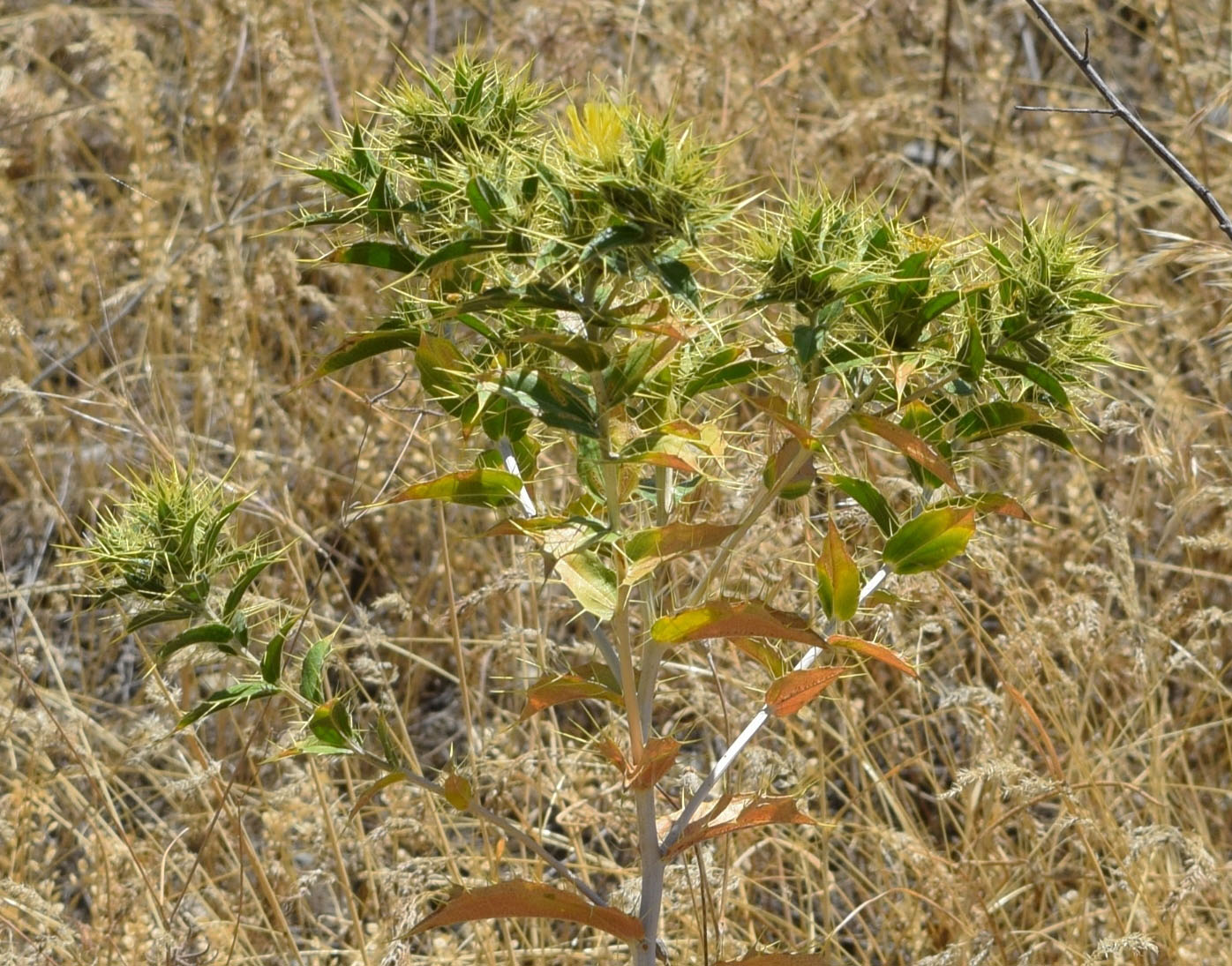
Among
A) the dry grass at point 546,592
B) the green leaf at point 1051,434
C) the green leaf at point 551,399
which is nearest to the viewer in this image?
the green leaf at point 551,399

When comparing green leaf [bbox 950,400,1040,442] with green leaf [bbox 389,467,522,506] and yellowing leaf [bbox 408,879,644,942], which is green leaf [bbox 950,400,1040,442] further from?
yellowing leaf [bbox 408,879,644,942]

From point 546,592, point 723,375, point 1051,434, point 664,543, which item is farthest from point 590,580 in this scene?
point 546,592

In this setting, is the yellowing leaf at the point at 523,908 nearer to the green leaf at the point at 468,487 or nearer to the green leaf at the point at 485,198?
the green leaf at the point at 468,487

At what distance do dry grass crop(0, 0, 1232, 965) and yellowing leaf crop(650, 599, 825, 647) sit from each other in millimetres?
271

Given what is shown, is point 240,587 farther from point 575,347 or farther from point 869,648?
point 869,648

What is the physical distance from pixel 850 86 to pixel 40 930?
2.74 meters

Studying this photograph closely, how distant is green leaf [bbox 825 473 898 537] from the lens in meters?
1.16

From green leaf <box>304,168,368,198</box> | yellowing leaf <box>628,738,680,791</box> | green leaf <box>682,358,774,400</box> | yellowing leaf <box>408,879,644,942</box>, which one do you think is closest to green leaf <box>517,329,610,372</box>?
green leaf <box>682,358,774,400</box>

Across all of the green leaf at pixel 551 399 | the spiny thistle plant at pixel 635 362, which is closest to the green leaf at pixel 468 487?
the spiny thistle plant at pixel 635 362

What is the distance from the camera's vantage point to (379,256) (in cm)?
106

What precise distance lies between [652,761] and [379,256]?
1.59 feet

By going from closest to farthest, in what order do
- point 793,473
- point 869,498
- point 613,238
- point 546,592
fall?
point 613,238 < point 793,473 < point 869,498 < point 546,592

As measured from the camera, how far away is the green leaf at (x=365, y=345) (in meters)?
1.09

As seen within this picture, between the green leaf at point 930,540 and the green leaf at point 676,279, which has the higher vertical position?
the green leaf at point 676,279
